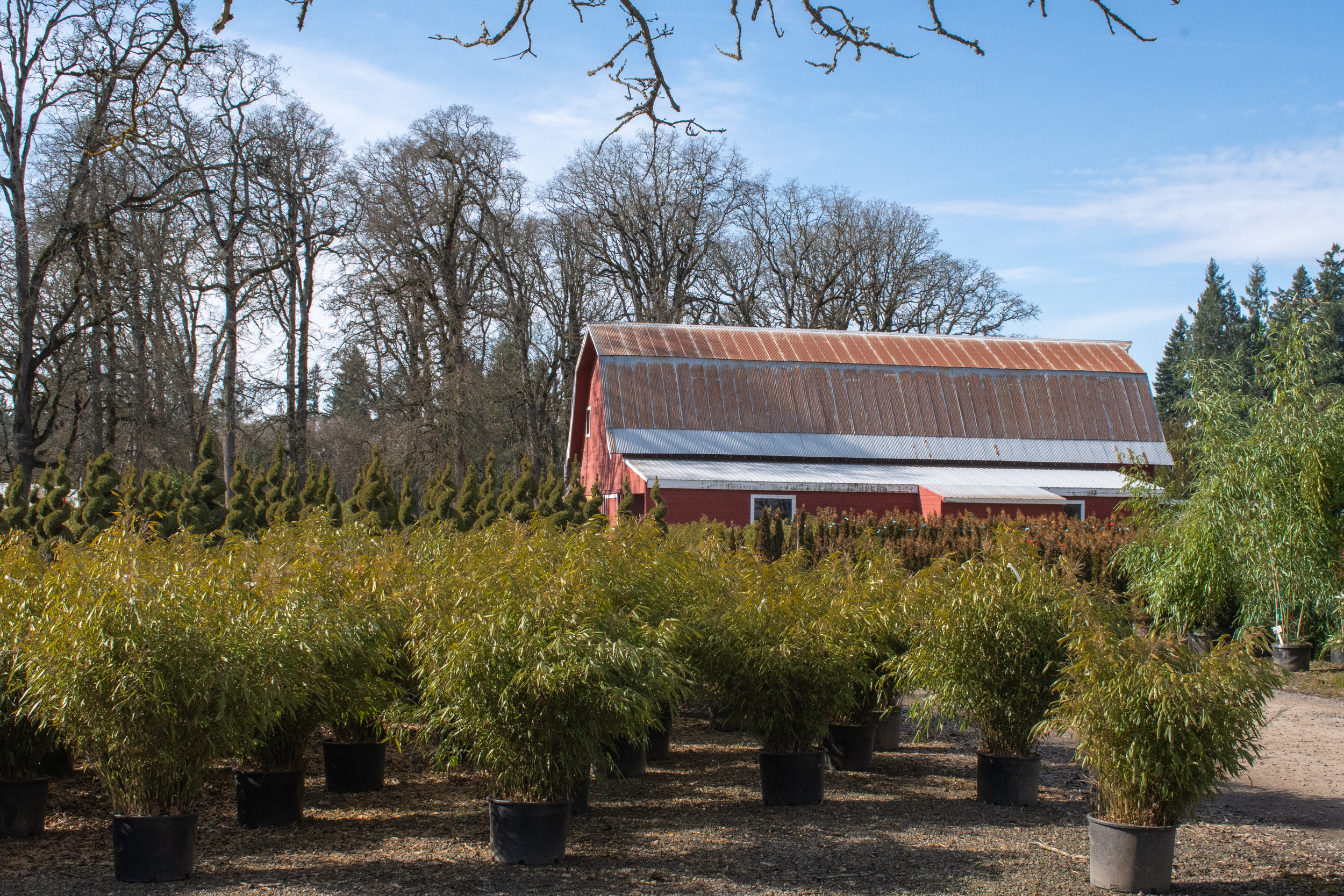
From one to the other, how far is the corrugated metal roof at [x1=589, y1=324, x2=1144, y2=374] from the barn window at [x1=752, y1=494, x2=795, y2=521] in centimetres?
493

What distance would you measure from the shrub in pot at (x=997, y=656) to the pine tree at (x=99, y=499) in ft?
38.0

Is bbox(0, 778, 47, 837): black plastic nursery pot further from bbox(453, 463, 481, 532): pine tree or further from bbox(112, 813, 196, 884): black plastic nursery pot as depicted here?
bbox(453, 463, 481, 532): pine tree

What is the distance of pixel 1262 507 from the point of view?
A: 11469mm

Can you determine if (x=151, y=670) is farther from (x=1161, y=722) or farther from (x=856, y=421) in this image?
(x=856, y=421)

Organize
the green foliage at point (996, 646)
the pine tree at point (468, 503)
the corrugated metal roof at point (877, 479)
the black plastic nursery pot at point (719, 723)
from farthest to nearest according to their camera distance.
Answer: the corrugated metal roof at point (877, 479)
the pine tree at point (468, 503)
the black plastic nursery pot at point (719, 723)
the green foliage at point (996, 646)

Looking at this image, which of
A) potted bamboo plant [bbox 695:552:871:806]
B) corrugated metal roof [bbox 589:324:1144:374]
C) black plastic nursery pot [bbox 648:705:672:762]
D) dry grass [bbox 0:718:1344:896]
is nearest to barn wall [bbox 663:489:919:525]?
corrugated metal roof [bbox 589:324:1144:374]

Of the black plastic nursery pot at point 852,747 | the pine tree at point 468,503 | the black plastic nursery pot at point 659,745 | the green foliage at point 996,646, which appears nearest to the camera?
the green foliage at point 996,646

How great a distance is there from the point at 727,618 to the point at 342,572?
7.72 ft

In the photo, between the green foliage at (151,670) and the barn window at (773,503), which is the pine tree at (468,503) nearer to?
the barn window at (773,503)

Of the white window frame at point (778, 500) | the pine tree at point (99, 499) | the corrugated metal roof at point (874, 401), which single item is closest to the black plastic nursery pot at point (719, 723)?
the pine tree at point (99, 499)

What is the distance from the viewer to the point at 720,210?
38188 mm

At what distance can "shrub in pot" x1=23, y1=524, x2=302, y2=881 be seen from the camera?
15.5 feet

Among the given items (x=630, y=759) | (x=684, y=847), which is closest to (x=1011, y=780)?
(x=684, y=847)

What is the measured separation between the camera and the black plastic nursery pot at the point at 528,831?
17.4 ft
